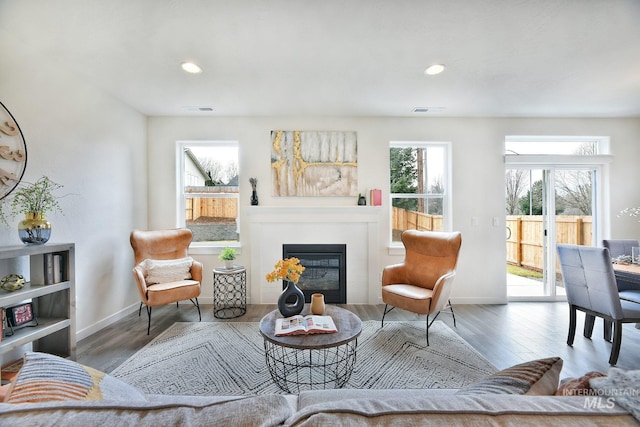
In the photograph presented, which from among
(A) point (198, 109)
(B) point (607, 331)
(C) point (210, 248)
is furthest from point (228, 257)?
(B) point (607, 331)

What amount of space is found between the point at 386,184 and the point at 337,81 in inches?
63.4

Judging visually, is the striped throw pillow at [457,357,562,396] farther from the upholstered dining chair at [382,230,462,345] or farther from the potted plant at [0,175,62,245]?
the potted plant at [0,175,62,245]

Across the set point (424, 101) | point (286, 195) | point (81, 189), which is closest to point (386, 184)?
point (424, 101)

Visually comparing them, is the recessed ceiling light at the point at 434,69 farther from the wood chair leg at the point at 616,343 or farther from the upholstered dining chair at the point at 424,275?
the wood chair leg at the point at 616,343

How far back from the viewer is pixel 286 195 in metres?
3.80

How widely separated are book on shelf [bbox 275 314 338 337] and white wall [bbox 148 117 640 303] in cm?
192

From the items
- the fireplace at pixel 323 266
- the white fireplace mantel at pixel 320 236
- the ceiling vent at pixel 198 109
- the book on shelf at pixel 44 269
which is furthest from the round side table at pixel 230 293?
the ceiling vent at pixel 198 109

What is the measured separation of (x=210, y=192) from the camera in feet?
12.9

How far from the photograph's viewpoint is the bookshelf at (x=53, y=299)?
6.49ft

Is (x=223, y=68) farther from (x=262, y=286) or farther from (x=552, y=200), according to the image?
(x=552, y=200)

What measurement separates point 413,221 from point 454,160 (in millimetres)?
1016

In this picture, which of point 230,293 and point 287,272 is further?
point 230,293

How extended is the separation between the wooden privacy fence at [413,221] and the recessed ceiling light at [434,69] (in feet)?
6.05

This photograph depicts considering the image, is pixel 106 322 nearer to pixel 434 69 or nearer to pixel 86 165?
pixel 86 165
